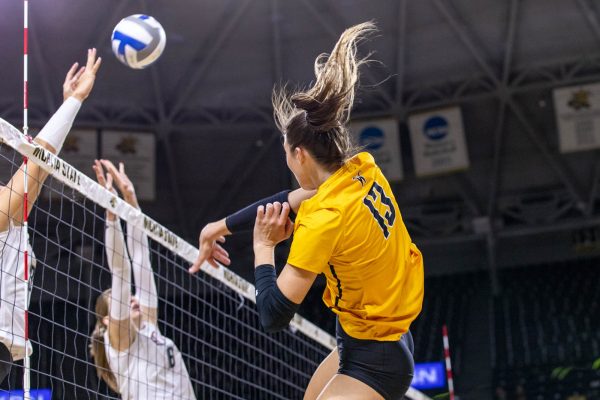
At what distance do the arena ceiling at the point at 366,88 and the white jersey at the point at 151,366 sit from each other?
10.7m

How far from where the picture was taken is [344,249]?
3.16 m

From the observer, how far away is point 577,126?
1772 centimetres

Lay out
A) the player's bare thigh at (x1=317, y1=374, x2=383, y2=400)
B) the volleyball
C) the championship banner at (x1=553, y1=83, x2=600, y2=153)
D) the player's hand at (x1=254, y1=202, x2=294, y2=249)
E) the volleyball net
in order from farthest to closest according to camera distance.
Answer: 1. the championship banner at (x1=553, y1=83, x2=600, y2=153)
2. the volleyball
3. the volleyball net
4. the player's hand at (x1=254, y1=202, x2=294, y2=249)
5. the player's bare thigh at (x1=317, y1=374, x2=383, y2=400)

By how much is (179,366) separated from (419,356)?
41.9ft

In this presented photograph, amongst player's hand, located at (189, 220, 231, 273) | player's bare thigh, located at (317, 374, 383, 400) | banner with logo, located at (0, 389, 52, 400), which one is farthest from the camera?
banner with logo, located at (0, 389, 52, 400)

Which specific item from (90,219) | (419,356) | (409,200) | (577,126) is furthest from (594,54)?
(90,219)

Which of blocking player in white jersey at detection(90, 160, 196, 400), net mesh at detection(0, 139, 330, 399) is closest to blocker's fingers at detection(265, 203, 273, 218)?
blocking player in white jersey at detection(90, 160, 196, 400)

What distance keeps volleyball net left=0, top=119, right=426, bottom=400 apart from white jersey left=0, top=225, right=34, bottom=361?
0.14 m

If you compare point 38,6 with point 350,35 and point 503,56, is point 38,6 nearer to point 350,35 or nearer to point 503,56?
point 503,56

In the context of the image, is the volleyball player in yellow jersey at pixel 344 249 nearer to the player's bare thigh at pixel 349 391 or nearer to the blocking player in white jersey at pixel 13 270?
the player's bare thigh at pixel 349 391

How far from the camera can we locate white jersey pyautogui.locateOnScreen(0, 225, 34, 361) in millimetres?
3969

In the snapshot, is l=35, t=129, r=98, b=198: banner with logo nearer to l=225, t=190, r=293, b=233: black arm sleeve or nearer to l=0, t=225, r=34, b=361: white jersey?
l=0, t=225, r=34, b=361: white jersey

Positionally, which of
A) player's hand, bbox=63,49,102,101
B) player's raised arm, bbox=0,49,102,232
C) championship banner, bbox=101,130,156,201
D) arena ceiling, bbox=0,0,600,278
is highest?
arena ceiling, bbox=0,0,600,278

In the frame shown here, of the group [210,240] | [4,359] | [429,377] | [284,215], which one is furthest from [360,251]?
[429,377]
